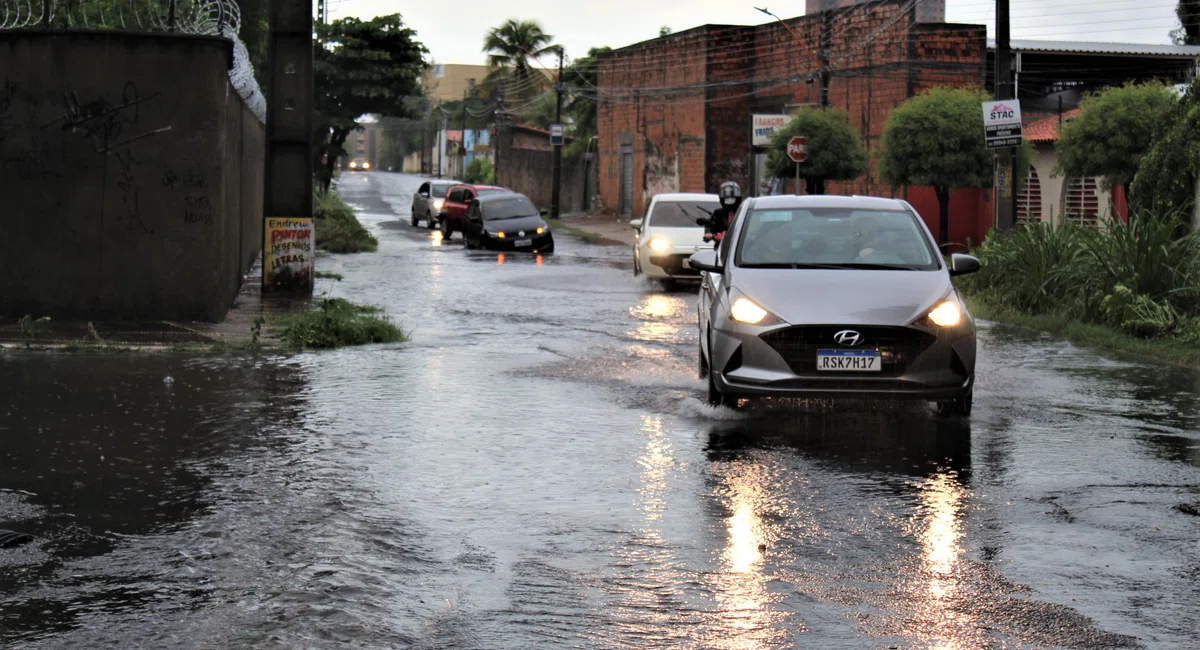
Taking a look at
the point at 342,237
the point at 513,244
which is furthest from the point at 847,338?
→ the point at 342,237

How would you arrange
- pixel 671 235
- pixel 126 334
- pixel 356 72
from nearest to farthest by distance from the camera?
pixel 126 334 < pixel 671 235 < pixel 356 72

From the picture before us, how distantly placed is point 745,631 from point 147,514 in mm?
3247

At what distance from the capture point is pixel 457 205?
41969 millimetres

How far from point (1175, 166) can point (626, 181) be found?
140 ft

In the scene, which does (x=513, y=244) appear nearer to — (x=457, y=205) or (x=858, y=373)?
(x=457, y=205)

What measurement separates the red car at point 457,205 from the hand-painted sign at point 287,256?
2048cm

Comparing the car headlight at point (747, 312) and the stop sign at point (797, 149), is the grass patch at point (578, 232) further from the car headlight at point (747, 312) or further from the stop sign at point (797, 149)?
the car headlight at point (747, 312)

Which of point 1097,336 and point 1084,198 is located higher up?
point 1084,198

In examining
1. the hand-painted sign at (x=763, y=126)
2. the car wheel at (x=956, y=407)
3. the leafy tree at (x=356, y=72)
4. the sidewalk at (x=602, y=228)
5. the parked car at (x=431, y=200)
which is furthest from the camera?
the leafy tree at (x=356, y=72)

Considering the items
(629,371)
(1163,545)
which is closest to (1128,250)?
(629,371)

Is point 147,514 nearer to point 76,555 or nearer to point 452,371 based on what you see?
point 76,555

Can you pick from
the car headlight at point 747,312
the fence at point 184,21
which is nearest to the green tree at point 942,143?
the fence at point 184,21

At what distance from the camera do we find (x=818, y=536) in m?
6.84

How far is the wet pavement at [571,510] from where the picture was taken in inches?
215
